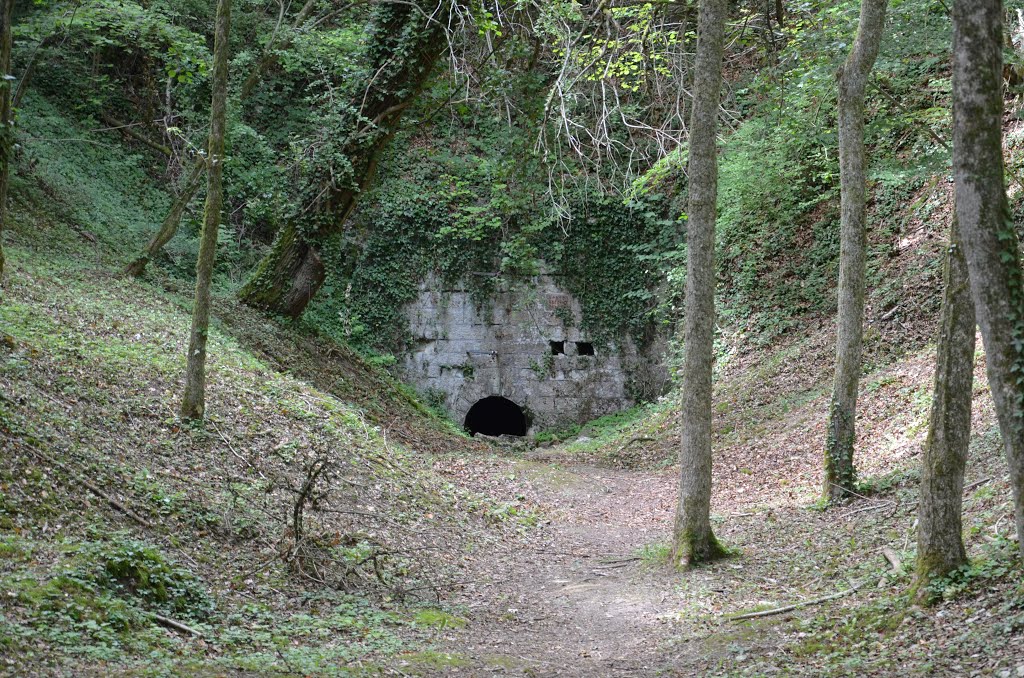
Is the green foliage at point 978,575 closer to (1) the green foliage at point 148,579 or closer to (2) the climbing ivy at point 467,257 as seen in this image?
(1) the green foliage at point 148,579

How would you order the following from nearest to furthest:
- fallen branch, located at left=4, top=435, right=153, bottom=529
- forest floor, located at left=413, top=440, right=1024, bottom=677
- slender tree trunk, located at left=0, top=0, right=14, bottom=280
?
forest floor, located at left=413, top=440, right=1024, bottom=677
fallen branch, located at left=4, top=435, right=153, bottom=529
slender tree trunk, located at left=0, top=0, right=14, bottom=280

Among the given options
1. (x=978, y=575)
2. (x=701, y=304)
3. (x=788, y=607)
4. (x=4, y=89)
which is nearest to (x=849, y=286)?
(x=701, y=304)

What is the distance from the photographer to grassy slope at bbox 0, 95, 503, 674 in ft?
14.0

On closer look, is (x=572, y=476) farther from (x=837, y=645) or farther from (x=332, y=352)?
(x=837, y=645)

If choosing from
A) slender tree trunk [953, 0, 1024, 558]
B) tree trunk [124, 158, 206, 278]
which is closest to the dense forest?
slender tree trunk [953, 0, 1024, 558]

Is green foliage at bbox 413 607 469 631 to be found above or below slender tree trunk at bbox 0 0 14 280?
below

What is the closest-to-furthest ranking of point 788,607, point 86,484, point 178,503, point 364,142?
point 788,607, point 86,484, point 178,503, point 364,142

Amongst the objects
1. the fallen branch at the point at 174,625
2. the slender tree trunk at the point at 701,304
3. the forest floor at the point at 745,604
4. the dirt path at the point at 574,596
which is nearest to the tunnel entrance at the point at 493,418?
the dirt path at the point at 574,596

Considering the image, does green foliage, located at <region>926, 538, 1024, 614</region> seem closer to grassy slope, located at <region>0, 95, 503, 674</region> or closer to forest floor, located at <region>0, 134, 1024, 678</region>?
forest floor, located at <region>0, 134, 1024, 678</region>

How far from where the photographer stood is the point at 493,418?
21.3 metres

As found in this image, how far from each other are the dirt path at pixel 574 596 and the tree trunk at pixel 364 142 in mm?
5727

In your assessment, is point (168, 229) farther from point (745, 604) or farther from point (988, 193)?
point (988, 193)

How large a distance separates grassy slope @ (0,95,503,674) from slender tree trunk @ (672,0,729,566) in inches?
84.1

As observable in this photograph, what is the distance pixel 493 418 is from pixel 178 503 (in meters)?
15.3
